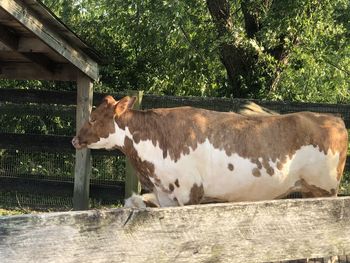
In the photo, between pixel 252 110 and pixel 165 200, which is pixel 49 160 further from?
pixel 165 200

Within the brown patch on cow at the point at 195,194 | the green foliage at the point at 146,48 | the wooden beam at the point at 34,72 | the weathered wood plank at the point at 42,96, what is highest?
the green foliage at the point at 146,48

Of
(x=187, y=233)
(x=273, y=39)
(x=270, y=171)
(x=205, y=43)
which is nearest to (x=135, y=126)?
(x=270, y=171)

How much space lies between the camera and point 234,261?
234 centimetres

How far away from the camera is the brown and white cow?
184 inches

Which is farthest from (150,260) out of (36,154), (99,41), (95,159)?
(99,41)

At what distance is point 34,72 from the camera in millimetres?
7746

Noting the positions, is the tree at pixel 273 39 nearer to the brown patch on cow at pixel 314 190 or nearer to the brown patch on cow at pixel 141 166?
the brown patch on cow at pixel 314 190

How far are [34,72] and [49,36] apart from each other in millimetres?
1615

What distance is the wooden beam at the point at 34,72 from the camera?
7453 millimetres

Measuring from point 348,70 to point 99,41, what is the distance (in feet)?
21.3

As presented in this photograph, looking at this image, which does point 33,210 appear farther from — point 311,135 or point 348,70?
Answer: point 348,70

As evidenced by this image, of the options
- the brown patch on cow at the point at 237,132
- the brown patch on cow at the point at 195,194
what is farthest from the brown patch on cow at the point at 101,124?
the brown patch on cow at the point at 195,194

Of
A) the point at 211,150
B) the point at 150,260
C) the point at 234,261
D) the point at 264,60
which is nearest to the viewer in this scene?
the point at 150,260

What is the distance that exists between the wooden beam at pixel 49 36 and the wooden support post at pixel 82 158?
0.65 ft
